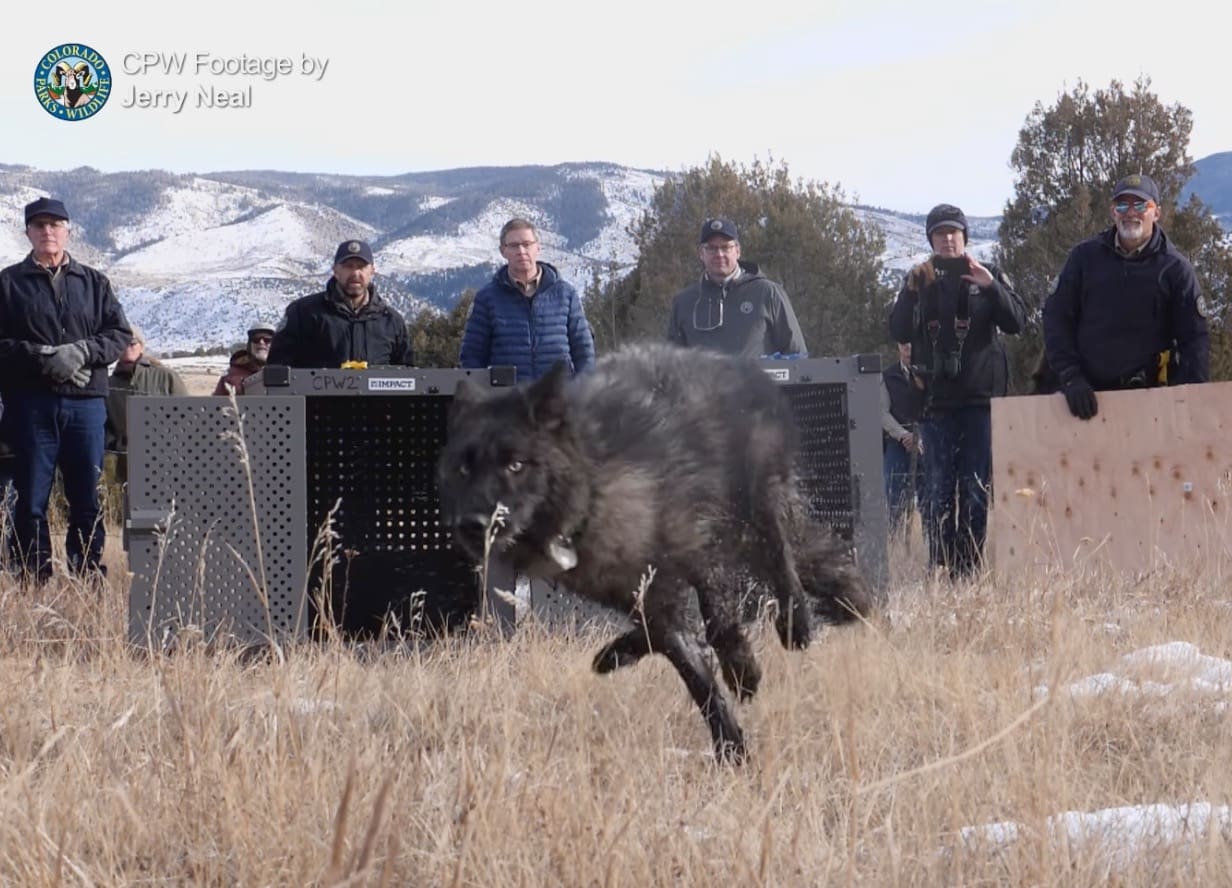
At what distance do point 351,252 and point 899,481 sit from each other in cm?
448

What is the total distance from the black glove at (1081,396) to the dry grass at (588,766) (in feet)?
6.45

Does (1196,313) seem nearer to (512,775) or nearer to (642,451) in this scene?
(642,451)

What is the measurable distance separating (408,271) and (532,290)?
109863mm

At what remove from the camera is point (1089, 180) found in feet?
82.7

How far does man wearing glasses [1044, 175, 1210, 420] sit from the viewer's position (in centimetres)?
743

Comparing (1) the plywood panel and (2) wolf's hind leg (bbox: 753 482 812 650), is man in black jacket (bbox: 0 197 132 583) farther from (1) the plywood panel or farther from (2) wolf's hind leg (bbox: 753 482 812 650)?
(1) the plywood panel

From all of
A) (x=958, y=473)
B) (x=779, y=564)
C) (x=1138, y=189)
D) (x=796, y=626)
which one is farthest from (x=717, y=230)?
(x=796, y=626)

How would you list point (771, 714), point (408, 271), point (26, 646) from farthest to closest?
1. point (408, 271)
2. point (26, 646)
3. point (771, 714)

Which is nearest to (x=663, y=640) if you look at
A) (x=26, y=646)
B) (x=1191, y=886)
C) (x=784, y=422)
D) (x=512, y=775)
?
(x=512, y=775)

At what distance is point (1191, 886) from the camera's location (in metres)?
2.83

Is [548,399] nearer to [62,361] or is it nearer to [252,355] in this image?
[62,361]

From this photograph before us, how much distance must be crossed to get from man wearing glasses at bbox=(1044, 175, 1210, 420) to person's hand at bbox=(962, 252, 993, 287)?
399 mm

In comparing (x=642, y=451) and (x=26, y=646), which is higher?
(x=642, y=451)

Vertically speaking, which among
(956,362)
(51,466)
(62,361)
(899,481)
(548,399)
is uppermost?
(62,361)
